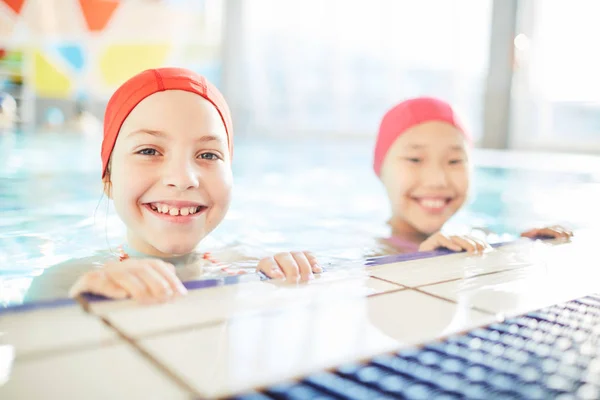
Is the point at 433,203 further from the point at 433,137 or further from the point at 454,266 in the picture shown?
the point at 454,266

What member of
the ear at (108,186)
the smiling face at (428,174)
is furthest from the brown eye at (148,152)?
the smiling face at (428,174)

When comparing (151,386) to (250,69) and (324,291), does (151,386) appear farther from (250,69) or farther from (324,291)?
(250,69)

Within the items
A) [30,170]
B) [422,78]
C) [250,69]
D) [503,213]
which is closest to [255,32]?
A: [250,69]

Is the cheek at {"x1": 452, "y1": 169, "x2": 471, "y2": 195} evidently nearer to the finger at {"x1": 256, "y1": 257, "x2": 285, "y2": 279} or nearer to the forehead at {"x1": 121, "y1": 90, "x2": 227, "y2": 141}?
the forehead at {"x1": 121, "y1": 90, "x2": 227, "y2": 141}

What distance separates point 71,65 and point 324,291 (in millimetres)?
9285

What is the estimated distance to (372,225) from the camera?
11.0 feet

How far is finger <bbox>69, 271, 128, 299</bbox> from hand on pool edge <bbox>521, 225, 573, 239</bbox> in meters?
1.51

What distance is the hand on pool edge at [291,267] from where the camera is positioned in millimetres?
1328

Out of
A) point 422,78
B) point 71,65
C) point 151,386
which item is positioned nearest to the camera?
point 151,386

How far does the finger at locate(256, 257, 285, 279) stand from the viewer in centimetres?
134

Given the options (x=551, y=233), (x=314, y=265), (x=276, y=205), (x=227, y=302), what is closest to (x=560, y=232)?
(x=551, y=233)

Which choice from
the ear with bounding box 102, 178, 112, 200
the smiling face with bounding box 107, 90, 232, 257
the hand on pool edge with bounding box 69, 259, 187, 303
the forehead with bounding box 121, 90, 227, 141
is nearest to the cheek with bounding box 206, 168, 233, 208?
the smiling face with bounding box 107, 90, 232, 257

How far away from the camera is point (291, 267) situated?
135 centimetres

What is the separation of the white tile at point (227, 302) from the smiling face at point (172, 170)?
536mm
